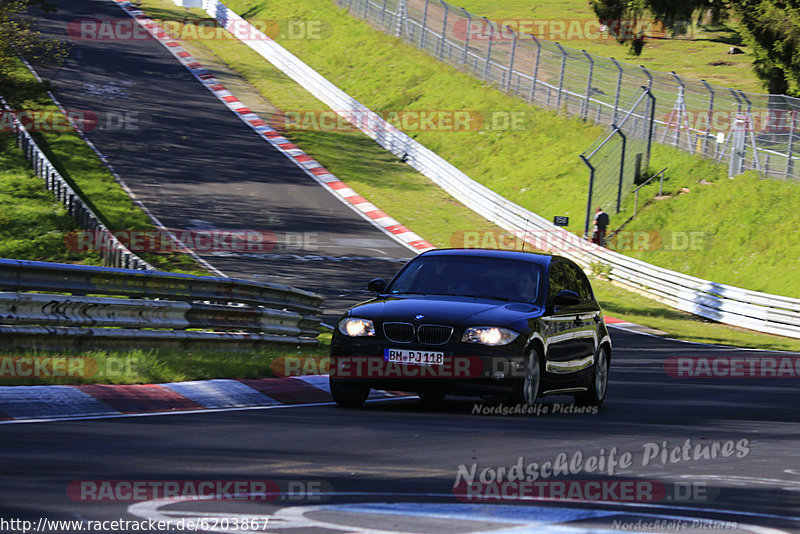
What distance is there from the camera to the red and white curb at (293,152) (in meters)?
31.5

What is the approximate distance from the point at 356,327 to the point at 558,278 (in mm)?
2446

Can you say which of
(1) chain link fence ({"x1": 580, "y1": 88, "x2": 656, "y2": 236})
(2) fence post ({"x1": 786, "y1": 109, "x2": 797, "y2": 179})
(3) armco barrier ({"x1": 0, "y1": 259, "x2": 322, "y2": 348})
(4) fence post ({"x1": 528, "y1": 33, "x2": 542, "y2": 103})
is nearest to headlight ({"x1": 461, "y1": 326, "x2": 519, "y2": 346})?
(3) armco barrier ({"x1": 0, "y1": 259, "x2": 322, "y2": 348})

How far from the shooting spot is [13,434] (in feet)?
23.5

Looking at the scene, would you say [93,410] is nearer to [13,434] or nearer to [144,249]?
[13,434]

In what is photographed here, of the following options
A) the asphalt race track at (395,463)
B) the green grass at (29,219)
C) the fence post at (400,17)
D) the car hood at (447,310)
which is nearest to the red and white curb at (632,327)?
the green grass at (29,219)

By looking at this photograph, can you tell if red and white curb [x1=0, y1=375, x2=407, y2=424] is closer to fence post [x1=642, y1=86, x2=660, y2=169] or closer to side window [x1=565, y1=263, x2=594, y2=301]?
side window [x1=565, y1=263, x2=594, y2=301]

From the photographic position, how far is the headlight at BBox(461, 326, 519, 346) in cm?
945

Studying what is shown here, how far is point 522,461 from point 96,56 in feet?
148

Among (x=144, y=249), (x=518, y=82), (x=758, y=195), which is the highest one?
(x=518, y=82)

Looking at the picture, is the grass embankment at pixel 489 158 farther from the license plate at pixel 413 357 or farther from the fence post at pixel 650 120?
the license plate at pixel 413 357

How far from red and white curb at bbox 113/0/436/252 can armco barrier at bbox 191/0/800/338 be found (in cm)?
314

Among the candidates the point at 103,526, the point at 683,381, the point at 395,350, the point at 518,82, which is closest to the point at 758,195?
the point at 518,82

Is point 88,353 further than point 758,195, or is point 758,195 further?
point 758,195

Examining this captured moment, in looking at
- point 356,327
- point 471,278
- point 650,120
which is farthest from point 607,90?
point 356,327
